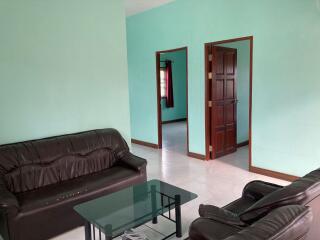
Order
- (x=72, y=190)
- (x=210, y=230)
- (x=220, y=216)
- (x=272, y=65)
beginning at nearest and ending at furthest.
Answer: (x=210, y=230)
(x=220, y=216)
(x=72, y=190)
(x=272, y=65)

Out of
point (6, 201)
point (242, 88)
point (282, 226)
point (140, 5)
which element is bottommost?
point (6, 201)

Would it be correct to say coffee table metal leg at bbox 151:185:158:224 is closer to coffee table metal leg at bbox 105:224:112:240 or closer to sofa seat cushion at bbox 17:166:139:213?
coffee table metal leg at bbox 105:224:112:240

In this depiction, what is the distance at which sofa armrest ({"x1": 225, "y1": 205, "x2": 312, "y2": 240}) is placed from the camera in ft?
3.70

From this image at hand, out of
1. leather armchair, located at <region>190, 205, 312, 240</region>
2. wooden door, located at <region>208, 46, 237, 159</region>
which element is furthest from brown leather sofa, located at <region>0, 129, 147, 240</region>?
wooden door, located at <region>208, 46, 237, 159</region>

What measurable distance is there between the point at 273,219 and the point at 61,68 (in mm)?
2900

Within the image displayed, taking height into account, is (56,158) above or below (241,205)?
above

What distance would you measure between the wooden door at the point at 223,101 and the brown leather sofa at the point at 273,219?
2.86m

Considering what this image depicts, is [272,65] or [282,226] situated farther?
[272,65]

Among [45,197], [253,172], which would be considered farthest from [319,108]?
[45,197]

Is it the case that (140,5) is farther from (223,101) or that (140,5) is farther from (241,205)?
(241,205)

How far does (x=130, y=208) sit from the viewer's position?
2.29 metres

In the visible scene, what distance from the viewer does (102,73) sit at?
3695mm

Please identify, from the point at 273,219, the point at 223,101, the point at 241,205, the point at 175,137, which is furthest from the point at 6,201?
the point at 175,137

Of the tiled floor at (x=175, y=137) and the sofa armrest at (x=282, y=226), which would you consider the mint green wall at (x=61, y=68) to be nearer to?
the tiled floor at (x=175, y=137)
